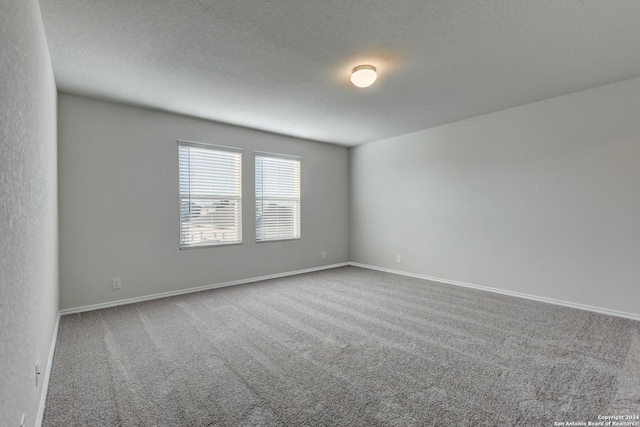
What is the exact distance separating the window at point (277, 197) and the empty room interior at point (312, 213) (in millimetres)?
37

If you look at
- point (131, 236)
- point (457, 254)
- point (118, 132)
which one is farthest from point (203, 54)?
point (457, 254)

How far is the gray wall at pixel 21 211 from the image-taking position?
109 cm

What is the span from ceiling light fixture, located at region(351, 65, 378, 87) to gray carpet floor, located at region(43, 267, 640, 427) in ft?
7.92

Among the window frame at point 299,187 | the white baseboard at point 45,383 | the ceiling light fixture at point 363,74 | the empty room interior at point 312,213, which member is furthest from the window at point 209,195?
the ceiling light fixture at point 363,74

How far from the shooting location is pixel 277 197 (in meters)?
5.15

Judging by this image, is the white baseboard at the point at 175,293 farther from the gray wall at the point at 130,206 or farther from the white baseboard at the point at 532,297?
the white baseboard at the point at 532,297

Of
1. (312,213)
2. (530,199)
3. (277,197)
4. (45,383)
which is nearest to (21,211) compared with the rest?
(45,383)

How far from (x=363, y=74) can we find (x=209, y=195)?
2809mm

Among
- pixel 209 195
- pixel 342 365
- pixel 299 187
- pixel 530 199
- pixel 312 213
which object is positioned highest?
pixel 299 187

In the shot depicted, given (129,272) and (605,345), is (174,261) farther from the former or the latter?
(605,345)

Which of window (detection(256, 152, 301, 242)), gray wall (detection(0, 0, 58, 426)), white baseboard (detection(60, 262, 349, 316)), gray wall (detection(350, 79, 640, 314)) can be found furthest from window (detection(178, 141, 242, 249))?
gray wall (detection(350, 79, 640, 314))

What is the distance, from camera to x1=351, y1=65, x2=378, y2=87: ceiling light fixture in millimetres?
2734

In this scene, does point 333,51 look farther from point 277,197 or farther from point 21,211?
point 277,197

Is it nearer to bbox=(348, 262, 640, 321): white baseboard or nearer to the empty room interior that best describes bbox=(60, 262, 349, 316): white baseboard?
the empty room interior
